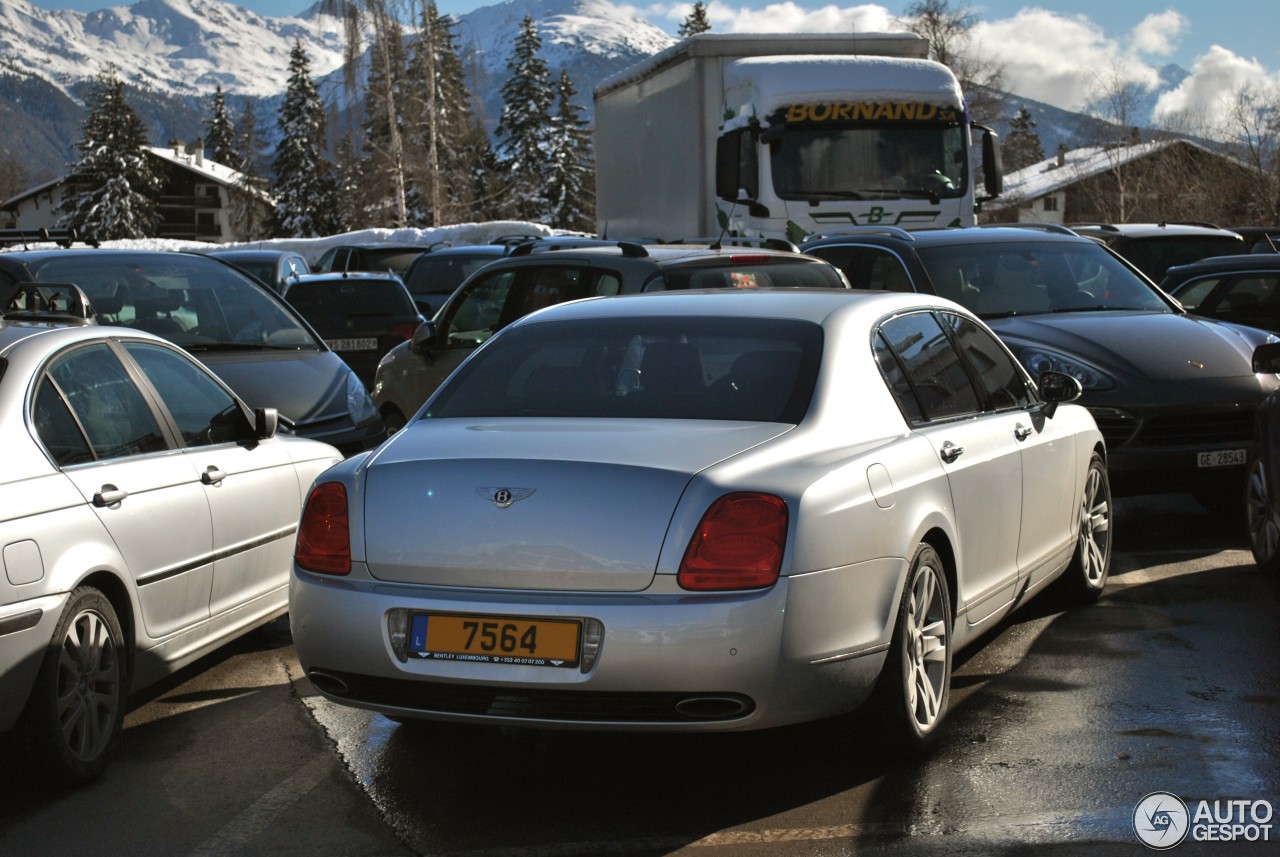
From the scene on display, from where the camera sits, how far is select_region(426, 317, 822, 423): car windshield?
5176 millimetres

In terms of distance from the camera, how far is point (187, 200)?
375ft

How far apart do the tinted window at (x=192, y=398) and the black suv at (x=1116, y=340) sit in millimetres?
4788

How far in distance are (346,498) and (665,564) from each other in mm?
1072

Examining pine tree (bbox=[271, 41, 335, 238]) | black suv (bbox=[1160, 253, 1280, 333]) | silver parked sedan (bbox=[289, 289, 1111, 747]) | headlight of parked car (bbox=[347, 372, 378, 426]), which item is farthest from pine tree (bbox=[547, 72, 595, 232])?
silver parked sedan (bbox=[289, 289, 1111, 747])

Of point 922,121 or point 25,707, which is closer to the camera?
point 25,707

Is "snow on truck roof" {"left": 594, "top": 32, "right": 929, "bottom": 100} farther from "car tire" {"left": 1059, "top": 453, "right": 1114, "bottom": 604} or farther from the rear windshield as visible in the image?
"car tire" {"left": 1059, "top": 453, "right": 1114, "bottom": 604}

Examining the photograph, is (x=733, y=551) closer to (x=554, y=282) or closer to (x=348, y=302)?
(x=554, y=282)

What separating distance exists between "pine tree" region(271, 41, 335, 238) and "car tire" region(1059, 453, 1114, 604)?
8551cm

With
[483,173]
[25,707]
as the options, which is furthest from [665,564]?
[483,173]

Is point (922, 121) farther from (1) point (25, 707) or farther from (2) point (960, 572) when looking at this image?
(1) point (25, 707)

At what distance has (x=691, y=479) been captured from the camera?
14.9ft

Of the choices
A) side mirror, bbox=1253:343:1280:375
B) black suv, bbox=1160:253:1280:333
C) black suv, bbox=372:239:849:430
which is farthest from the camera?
black suv, bbox=1160:253:1280:333

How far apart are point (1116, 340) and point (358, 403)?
14.6 feet

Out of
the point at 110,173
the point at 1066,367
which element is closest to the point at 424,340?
the point at 1066,367
